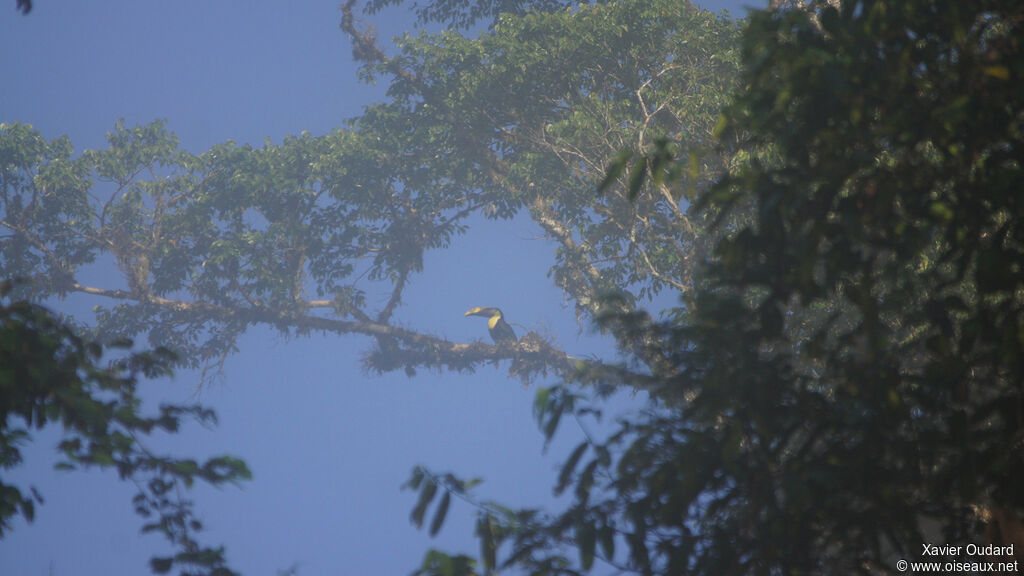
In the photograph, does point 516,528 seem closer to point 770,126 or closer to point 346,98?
point 770,126

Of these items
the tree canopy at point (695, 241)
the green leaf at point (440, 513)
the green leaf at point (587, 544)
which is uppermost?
the tree canopy at point (695, 241)

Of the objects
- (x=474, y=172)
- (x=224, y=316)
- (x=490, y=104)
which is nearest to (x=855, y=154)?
(x=490, y=104)

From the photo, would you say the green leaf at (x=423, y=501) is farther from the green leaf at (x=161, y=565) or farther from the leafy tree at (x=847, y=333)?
the green leaf at (x=161, y=565)

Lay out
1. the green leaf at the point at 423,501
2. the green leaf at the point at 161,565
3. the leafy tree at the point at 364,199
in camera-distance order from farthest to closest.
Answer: the leafy tree at the point at 364,199
the green leaf at the point at 161,565
the green leaf at the point at 423,501

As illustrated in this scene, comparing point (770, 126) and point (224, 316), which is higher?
point (224, 316)

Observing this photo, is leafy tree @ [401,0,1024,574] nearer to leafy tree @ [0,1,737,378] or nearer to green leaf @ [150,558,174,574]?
green leaf @ [150,558,174,574]

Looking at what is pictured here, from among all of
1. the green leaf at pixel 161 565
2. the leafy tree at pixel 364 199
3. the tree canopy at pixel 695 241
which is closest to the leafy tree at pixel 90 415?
the green leaf at pixel 161 565

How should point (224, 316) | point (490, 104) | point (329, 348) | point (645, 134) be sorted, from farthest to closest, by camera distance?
1. point (329, 348)
2. point (224, 316)
3. point (490, 104)
4. point (645, 134)

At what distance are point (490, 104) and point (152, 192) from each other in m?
8.24

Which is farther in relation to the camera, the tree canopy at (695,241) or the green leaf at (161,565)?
the green leaf at (161,565)

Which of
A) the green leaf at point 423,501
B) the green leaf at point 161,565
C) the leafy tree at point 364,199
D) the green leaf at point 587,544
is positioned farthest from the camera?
the leafy tree at point 364,199

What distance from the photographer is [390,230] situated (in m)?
16.9

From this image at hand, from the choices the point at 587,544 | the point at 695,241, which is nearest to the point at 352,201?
the point at 695,241

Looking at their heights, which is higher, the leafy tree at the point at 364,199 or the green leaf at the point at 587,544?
the leafy tree at the point at 364,199
